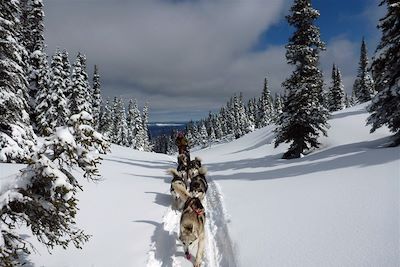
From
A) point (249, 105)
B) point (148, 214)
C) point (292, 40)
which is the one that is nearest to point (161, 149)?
point (249, 105)

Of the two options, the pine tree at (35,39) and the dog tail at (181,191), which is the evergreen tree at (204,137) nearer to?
the pine tree at (35,39)

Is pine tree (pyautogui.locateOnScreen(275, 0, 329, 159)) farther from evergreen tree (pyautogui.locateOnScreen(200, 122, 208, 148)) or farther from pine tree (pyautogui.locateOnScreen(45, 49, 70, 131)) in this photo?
evergreen tree (pyautogui.locateOnScreen(200, 122, 208, 148))

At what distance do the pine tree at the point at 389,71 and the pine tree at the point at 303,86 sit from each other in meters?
4.94

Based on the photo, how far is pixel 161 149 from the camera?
534 feet

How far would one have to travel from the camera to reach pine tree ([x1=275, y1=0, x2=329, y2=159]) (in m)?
21.2

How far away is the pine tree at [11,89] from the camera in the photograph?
1336cm

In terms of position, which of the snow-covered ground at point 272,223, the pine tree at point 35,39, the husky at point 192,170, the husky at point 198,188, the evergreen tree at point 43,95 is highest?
the pine tree at point 35,39

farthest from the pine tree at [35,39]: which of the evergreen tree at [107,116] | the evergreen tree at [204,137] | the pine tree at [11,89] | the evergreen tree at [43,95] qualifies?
the evergreen tree at [204,137]

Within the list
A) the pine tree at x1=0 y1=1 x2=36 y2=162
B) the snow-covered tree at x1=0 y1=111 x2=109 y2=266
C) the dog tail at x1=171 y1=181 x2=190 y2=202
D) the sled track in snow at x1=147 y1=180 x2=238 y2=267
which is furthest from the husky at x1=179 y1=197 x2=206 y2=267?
the pine tree at x1=0 y1=1 x2=36 y2=162

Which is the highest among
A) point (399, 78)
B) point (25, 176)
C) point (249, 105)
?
point (249, 105)

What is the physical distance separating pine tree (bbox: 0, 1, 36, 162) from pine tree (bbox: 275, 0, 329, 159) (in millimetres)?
14715

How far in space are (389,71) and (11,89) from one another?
16784 millimetres

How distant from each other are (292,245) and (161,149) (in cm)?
15779

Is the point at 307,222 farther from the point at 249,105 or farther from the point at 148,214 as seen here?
the point at 249,105
